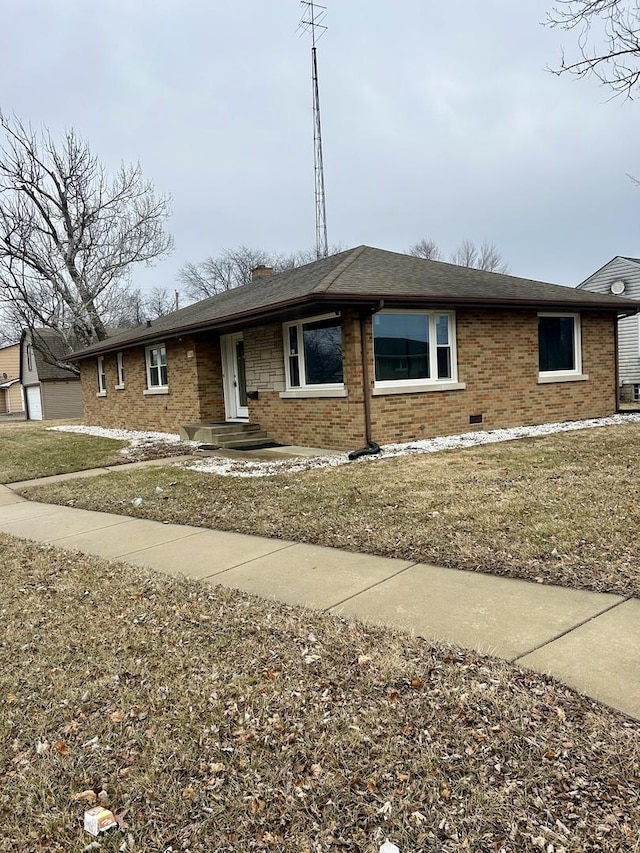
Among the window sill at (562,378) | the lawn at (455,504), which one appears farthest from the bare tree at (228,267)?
the lawn at (455,504)

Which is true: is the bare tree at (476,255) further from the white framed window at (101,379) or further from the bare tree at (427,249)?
the white framed window at (101,379)

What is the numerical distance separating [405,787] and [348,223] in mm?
48038

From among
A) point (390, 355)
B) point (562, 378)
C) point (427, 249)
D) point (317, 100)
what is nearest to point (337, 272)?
point (390, 355)

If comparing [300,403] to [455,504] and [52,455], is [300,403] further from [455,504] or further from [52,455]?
[455,504]

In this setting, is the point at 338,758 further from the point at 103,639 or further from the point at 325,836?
the point at 103,639

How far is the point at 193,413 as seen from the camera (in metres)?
15.1

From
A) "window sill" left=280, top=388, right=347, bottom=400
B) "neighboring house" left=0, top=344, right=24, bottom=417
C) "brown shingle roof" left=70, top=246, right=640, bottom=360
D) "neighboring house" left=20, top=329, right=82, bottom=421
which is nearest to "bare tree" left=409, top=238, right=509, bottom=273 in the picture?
"neighboring house" left=20, top=329, right=82, bottom=421

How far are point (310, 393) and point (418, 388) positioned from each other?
2109 mm

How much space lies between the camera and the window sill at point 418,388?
11.1m

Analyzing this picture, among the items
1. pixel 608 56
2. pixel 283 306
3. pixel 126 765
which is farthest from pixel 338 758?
pixel 608 56

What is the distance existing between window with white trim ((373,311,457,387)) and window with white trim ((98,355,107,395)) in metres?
12.8

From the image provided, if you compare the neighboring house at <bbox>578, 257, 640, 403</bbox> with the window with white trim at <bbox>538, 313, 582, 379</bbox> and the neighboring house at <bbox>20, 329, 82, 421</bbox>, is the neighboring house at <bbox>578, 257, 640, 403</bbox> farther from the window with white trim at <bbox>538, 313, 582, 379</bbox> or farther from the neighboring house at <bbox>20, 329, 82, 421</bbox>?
the neighboring house at <bbox>20, 329, 82, 421</bbox>

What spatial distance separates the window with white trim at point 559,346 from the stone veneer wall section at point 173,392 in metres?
7.72

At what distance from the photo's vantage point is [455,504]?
6.18 m
